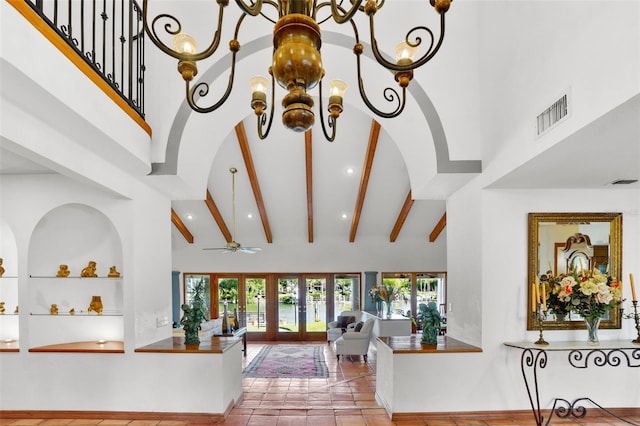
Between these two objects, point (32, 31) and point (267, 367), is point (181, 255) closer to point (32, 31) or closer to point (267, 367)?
point (267, 367)

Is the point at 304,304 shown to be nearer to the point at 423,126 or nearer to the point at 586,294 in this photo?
the point at 423,126

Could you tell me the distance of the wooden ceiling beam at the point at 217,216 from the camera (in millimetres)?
8595

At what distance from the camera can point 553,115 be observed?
2844 mm

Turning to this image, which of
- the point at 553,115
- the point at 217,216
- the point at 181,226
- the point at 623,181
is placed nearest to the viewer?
the point at 553,115

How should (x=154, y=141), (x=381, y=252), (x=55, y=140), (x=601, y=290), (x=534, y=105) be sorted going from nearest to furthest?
(x=55, y=140)
(x=534, y=105)
(x=601, y=290)
(x=154, y=141)
(x=381, y=252)

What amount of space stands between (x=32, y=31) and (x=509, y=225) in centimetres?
418

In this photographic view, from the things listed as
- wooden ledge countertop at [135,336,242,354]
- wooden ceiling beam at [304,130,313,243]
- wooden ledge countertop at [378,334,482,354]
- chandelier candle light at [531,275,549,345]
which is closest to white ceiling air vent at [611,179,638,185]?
chandelier candle light at [531,275,549,345]

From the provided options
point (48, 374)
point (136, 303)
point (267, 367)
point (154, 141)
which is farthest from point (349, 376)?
point (154, 141)

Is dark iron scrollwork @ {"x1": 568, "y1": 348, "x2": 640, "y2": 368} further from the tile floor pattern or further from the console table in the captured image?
the tile floor pattern

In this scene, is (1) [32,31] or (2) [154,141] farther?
(2) [154,141]

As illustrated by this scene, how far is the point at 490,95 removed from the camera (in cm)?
385

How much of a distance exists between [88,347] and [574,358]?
192 inches

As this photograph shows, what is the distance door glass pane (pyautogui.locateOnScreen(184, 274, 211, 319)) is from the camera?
1113cm

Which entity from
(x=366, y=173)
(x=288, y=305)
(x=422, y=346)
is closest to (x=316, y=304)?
(x=288, y=305)
